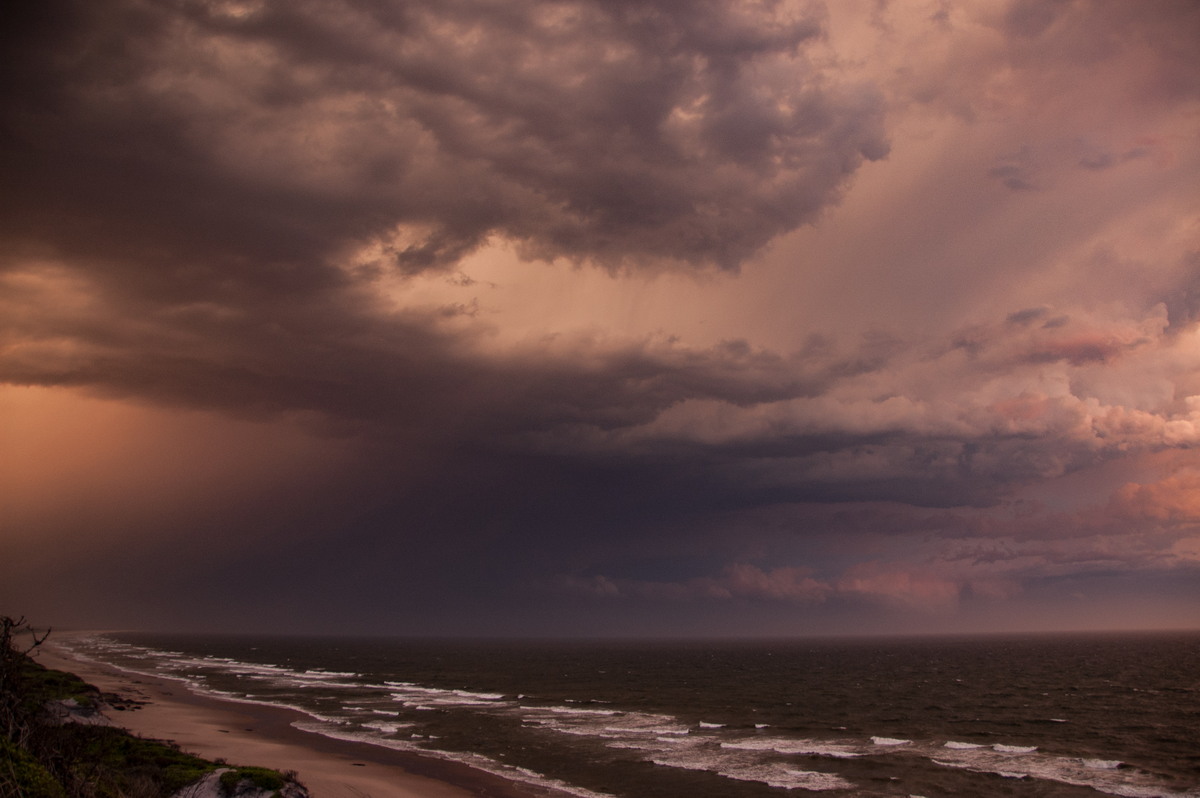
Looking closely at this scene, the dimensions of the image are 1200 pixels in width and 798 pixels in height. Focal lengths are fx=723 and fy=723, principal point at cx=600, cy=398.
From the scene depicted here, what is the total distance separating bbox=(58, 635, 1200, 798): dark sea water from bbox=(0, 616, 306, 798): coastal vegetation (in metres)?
15.0

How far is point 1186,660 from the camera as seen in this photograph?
428 feet

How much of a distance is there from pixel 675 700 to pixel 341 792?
161 ft

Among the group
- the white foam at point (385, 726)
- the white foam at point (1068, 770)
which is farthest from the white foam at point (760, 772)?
the white foam at point (385, 726)

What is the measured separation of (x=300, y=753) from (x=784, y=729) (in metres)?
33.8

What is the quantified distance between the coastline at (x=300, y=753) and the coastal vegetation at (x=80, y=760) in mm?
4277

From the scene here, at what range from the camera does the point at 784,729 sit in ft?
178

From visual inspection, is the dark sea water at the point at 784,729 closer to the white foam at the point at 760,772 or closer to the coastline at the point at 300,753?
the white foam at the point at 760,772

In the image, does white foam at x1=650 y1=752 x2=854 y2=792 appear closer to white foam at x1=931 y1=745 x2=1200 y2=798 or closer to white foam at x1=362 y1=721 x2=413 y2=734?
white foam at x1=931 y1=745 x2=1200 y2=798

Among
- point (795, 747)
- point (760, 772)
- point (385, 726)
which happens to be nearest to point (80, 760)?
point (760, 772)

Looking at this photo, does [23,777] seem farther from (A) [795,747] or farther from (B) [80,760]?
(A) [795,747]

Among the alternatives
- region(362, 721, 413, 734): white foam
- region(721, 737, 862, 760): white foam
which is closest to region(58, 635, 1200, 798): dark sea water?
region(721, 737, 862, 760): white foam

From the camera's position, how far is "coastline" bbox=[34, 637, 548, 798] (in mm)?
34347

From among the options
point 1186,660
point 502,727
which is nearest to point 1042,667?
point 1186,660

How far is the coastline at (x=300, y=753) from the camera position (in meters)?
34.3
